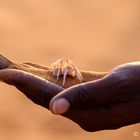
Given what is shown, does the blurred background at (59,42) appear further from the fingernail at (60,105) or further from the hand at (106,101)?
the fingernail at (60,105)

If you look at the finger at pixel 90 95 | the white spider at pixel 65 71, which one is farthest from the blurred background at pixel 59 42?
the finger at pixel 90 95

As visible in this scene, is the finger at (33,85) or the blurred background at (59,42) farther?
the blurred background at (59,42)

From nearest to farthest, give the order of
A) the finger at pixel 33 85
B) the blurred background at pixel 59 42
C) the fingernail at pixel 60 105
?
the fingernail at pixel 60 105 → the finger at pixel 33 85 → the blurred background at pixel 59 42

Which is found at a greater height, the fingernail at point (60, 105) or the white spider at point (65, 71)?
the white spider at point (65, 71)

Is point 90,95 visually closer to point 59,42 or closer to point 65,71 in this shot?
point 65,71

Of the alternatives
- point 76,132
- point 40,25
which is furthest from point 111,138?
point 40,25

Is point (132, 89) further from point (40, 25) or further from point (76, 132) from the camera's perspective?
point (40, 25)
